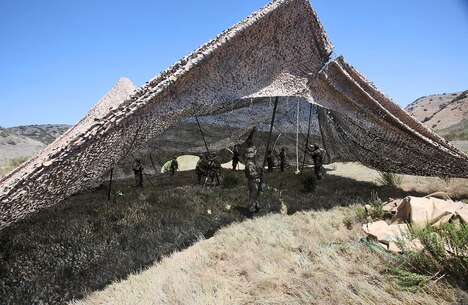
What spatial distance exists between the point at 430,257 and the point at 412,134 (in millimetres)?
4484

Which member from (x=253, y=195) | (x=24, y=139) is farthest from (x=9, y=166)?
(x=24, y=139)

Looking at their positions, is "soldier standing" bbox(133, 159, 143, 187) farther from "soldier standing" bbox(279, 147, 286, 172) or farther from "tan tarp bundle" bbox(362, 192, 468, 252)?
"tan tarp bundle" bbox(362, 192, 468, 252)

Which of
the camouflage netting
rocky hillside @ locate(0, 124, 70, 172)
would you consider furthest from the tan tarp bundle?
rocky hillside @ locate(0, 124, 70, 172)

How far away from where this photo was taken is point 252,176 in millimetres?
7117

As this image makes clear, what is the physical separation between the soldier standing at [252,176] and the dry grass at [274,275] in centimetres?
168

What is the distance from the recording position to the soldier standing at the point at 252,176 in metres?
7.07

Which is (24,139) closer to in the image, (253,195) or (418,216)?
(253,195)

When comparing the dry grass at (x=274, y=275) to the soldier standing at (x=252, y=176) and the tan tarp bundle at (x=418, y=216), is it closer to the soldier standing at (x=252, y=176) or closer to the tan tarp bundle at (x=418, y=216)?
the tan tarp bundle at (x=418, y=216)

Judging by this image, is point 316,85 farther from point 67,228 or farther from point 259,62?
point 67,228

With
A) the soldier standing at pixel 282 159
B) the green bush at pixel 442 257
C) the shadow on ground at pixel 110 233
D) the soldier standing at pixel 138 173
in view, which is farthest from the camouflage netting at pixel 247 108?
the soldier standing at pixel 282 159

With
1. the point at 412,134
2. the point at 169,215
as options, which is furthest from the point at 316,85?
the point at 169,215

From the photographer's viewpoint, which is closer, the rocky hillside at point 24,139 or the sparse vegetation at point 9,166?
the sparse vegetation at point 9,166

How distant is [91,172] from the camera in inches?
191

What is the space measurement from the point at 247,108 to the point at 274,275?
704 cm
